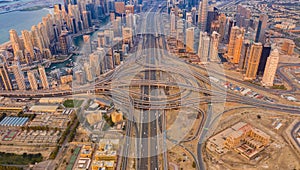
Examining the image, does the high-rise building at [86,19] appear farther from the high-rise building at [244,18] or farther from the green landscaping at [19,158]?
the green landscaping at [19,158]

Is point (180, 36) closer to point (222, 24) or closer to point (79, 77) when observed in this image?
point (222, 24)

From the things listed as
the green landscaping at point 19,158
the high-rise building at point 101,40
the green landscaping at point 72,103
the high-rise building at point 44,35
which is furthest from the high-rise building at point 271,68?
the high-rise building at point 44,35

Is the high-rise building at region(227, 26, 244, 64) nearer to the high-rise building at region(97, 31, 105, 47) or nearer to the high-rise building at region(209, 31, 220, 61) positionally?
the high-rise building at region(209, 31, 220, 61)

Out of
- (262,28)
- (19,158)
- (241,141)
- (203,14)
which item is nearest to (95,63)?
(19,158)

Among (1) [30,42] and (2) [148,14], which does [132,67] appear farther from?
(2) [148,14]

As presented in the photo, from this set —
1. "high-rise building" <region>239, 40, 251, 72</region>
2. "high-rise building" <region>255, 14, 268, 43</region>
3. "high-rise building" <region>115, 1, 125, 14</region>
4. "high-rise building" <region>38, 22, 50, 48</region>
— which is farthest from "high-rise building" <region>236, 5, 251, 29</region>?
"high-rise building" <region>38, 22, 50, 48</region>
